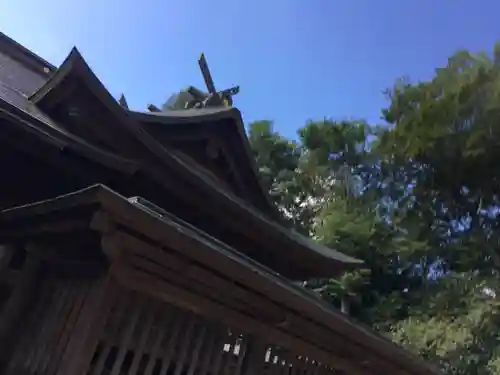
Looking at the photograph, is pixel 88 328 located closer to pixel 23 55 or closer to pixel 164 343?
pixel 164 343

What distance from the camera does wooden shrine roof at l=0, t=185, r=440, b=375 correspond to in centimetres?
275

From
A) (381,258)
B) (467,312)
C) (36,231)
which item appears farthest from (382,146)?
(36,231)

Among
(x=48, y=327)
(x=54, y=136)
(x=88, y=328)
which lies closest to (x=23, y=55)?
(x=54, y=136)

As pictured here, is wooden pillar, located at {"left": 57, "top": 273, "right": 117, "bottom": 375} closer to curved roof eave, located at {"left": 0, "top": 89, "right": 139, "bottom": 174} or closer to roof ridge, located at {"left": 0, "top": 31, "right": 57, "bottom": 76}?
curved roof eave, located at {"left": 0, "top": 89, "right": 139, "bottom": 174}

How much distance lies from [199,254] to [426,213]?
50.5 ft

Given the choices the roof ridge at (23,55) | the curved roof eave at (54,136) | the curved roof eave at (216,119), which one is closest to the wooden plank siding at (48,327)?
the curved roof eave at (54,136)

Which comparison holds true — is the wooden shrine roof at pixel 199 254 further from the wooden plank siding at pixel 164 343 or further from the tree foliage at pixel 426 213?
the tree foliage at pixel 426 213

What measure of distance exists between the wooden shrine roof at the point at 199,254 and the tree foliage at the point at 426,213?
9483 mm

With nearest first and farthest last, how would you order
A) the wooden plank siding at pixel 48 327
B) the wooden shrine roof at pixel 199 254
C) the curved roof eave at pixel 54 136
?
the wooden shrine roof at pixel 199 254 < the wooden plank siding at pixel 48 327 < the curved roof eave at pixel 54 136

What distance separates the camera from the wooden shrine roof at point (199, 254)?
2.75 meters

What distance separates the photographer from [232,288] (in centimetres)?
338

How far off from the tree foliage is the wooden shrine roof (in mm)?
9483

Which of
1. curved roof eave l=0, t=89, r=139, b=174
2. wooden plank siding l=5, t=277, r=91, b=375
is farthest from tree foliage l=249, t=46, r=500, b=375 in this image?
wooden plank siding l=5, t=277, r=91, b=375

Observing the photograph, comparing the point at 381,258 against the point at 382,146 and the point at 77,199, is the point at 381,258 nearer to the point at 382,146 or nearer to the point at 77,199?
the point at 382,146
